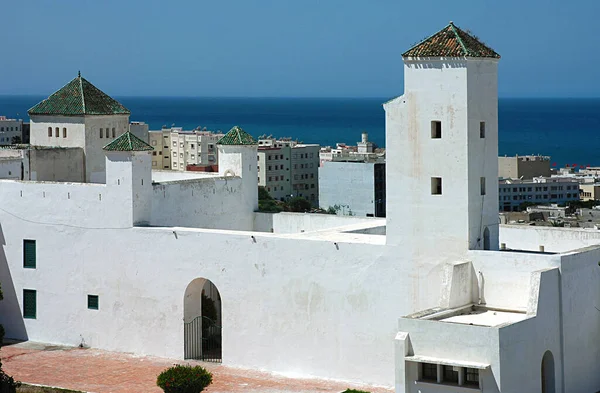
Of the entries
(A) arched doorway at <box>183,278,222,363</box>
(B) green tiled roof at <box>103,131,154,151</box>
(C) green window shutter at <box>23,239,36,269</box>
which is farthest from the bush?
(C) green window shutter at <box>23,239,36,269</box>

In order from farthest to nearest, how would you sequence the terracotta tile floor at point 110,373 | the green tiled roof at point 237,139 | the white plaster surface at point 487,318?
the green tiled roof at point 237,139
the terracotta tile floor at point 110,373
the white plaster surface at point 487,318

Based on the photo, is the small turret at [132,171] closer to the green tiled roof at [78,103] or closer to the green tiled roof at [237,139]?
the green tiled roof at [237,139]

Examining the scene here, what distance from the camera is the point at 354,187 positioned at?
92688mm

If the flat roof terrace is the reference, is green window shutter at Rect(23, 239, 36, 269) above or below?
above

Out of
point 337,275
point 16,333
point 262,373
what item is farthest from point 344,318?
point 16,333

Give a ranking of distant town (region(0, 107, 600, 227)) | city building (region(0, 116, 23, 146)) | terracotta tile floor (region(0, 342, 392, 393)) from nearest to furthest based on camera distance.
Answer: terracotta tile floor (region(0, 342, 392, 393)), distant town (region(0, 107, 600, 227)), city building (region(0, 116, 23, 146))

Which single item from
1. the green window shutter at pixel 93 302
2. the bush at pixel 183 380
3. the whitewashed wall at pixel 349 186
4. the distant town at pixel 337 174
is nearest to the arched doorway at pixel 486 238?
the bush at pixel 183 380

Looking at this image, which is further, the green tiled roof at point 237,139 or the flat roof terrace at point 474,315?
the green tiled roof at point 237,139

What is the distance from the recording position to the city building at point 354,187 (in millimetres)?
88375

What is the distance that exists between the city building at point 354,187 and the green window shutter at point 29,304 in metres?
54.9

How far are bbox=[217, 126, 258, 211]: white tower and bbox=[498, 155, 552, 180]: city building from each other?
89.6m

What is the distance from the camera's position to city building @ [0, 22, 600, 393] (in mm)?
24047

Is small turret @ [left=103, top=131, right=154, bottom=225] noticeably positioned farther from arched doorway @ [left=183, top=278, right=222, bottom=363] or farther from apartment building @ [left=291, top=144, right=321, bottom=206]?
apartment building @ [left=291, top=144, right=321, bottom=206]

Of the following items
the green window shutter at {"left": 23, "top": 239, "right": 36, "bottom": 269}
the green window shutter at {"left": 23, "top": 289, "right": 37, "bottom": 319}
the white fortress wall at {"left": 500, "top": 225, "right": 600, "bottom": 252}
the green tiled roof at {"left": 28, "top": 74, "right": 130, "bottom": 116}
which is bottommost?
the green window shutter at {"left": 23, "top": 289, "right": 37, "bottom": 319}
